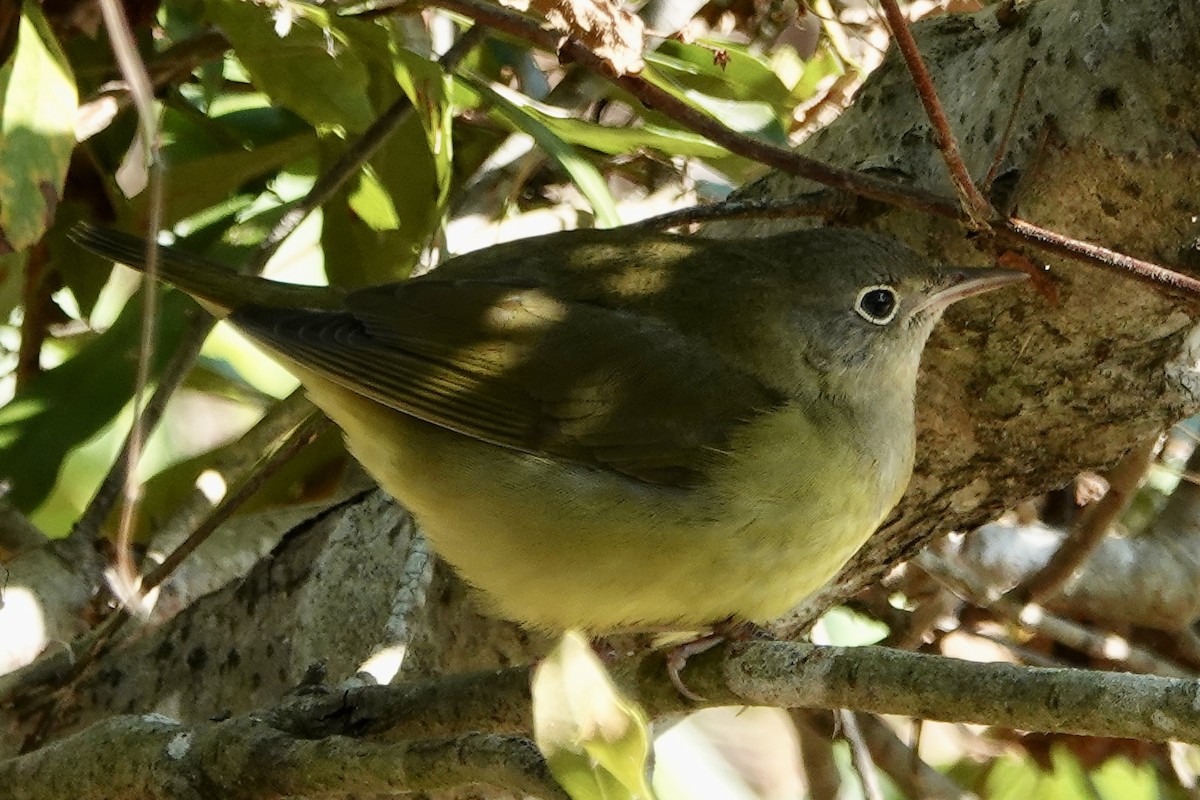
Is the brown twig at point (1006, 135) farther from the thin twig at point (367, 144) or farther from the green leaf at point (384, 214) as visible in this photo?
the green leaf at point (384, 214)

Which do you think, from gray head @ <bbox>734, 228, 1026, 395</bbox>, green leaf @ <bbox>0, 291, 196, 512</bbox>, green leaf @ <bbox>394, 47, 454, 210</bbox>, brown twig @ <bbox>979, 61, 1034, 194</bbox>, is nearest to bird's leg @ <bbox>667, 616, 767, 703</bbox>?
gray head @ <bbox>734, 228, 1026, 395</bbox>

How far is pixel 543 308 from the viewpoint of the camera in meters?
2.79

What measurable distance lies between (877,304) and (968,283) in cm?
38

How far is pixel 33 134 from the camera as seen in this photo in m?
2.10

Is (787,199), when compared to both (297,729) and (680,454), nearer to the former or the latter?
(680,454)

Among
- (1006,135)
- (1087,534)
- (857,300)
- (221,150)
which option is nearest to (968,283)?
(1006,135)

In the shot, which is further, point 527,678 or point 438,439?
point 438,439

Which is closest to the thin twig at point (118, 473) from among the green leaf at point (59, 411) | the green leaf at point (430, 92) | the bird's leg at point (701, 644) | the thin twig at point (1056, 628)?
the green leaf at point (59, 411)

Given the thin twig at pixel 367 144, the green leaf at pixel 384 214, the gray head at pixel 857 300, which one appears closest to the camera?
the gray head at pixel 857 300

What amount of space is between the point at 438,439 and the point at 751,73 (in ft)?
3.56

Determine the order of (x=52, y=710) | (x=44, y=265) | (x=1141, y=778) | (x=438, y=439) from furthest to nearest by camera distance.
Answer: (x=1141, y=778) < (x=44, y=265) < (x=52, y=710) < (x=438, y=439)

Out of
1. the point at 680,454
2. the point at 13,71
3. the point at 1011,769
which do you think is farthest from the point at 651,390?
the point at 1011,769

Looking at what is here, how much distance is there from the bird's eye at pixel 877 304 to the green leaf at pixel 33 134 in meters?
1.44

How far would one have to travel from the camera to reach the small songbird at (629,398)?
8.23ft
